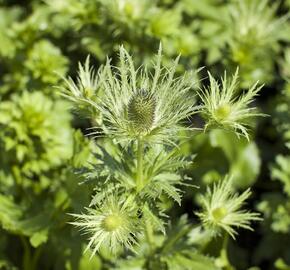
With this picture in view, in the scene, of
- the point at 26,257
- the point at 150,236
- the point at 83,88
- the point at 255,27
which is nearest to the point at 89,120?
the point at 83,88

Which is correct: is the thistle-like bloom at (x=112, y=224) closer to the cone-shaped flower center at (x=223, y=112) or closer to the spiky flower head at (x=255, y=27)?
the cone-shaped flower center at (x=223, y=112)

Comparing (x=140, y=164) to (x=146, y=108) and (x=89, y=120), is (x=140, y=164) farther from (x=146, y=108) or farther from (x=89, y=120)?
(x=89, y=120)

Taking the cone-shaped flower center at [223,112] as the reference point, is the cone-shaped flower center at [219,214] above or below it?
below

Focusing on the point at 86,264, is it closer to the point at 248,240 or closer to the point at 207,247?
the point at 207,247

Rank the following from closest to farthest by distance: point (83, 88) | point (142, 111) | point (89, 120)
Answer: point (142, 111) < point (83, 88) < point (89, 120)

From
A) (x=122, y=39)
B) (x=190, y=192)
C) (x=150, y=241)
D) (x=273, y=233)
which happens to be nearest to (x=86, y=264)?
(x=150, y=241)

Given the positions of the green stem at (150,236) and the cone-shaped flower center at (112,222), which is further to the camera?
the green stem at (150,236)

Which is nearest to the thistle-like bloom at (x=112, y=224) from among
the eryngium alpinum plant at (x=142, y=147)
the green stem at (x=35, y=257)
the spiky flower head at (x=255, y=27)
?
the eryngium alpinum plant at (x=142, y=147)

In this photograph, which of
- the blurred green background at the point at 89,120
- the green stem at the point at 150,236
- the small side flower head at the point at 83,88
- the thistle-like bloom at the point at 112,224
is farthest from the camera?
the blurred green background at the point at 89,120
